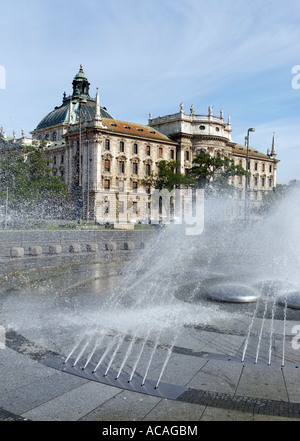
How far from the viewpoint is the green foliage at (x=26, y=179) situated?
37.1 metres

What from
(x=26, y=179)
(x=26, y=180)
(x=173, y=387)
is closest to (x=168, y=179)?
(x=26, y=179)

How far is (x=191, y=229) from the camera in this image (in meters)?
38.8

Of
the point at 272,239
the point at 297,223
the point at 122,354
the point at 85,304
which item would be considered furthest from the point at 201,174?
the point at 122,354

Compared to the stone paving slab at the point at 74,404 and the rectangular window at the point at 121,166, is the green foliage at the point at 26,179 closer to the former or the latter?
the rectangular window at the point at 121,166

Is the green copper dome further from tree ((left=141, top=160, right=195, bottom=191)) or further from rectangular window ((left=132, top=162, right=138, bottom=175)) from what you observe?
tree ((left=141, top=160, right=195, bottom=191))

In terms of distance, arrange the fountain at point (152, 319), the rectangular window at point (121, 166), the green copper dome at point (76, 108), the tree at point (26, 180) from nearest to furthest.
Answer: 1. the fountain at point (152, 319)
2. the tree at point (26, 180)
3. the rectangular window at point (121, 166)
4. the green copper dome at point (76, 108)

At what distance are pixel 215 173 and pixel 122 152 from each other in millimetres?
18349

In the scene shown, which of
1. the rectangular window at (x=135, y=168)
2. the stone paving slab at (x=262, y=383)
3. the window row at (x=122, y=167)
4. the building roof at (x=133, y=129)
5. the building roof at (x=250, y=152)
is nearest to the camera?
the stone paving slab at (x=262, y=383)

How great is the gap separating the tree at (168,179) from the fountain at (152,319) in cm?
4022

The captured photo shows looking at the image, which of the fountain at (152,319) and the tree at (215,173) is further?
the tree at (215,173)

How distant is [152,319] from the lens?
881 cm

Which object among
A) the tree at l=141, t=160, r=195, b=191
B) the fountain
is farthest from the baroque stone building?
the fountain

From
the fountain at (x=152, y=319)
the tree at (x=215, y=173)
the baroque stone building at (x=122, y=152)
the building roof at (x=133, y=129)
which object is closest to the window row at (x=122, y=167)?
the baroque stone building at (x=122, y=152)

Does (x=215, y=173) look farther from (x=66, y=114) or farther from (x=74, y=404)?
(x=74, y=404)
